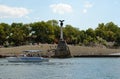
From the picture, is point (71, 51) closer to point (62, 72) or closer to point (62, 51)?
point (62, 51)

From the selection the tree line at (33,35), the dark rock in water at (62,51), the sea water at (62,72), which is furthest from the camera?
the tree line at (33,35)

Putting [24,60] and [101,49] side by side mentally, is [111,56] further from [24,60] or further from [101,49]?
[24,60]

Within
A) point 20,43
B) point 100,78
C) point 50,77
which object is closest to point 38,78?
point 50,77

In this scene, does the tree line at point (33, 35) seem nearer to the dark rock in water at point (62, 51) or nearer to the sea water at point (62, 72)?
the dark rock in water at point (62, 51)

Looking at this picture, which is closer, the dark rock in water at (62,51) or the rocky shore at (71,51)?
the dark rock in water at (62,51)

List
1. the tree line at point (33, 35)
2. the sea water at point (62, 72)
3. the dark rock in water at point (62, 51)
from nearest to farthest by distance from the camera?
the sea water at point (62, 72) → the dark rock in water at point (62, 51) → the tree line at point (33, 35)

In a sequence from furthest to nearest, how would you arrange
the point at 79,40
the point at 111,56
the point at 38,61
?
the point at 79,40, the point at 111,56, the point at 38,61

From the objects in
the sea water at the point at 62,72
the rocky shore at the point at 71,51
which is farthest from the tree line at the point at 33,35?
the sea water at the point at 62,72

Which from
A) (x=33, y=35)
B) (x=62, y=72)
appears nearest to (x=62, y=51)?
(x=33, y=35)

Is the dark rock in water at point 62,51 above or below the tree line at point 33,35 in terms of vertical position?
below

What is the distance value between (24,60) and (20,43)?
68152mm

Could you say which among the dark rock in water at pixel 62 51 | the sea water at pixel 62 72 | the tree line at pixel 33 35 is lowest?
the sea water at pixel 62 72

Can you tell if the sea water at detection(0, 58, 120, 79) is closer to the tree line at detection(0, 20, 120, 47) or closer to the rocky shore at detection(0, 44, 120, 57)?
the rocky shore at detection(0, 44, 120, 57)

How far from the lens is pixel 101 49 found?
166 metres
